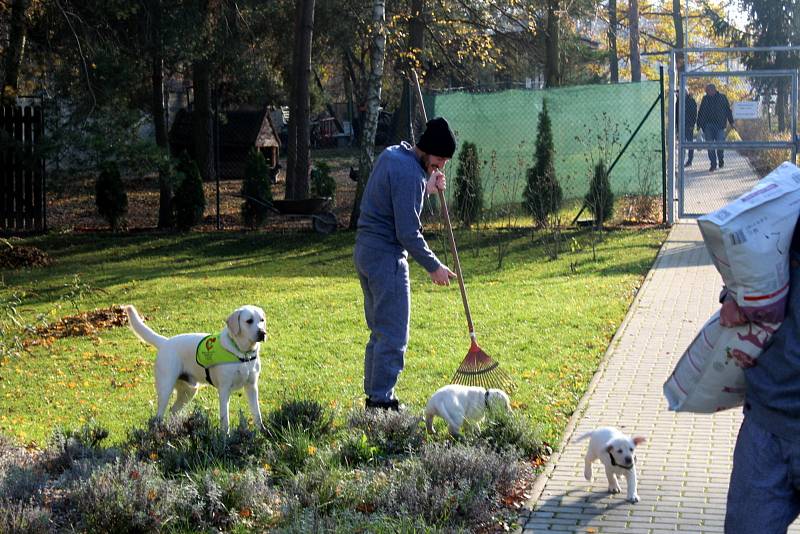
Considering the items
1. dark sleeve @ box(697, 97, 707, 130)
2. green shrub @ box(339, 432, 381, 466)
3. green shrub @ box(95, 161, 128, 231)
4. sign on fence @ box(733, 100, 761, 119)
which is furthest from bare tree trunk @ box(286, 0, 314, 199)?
green shrub @ box(339, 432, 381, 466)

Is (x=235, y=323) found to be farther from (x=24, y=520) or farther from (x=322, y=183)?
(x=322, y=183)

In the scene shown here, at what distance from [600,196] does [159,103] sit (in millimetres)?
9132

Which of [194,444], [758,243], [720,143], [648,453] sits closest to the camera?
[758,243]

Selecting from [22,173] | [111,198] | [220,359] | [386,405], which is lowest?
[386,405]

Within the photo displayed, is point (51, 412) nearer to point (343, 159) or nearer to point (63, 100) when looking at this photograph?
point (63, 100)

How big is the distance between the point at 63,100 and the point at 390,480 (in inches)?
664

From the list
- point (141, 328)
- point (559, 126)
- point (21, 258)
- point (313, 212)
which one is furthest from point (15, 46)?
point (141, 328)

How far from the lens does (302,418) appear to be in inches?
258

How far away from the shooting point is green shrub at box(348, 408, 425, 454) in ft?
20.5

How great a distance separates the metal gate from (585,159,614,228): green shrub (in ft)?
3.38

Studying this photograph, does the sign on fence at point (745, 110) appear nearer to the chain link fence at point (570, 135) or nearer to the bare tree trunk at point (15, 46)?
the chain link fence at point (570, 135)

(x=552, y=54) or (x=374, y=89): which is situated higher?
(x=552, y=54)

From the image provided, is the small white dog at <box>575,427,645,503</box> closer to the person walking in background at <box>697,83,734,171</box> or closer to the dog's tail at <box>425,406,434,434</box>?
the dog's tail at <box>425,406,434,434</box>

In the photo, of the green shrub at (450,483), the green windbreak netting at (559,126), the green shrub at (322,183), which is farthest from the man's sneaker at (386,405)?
the green shrub at (322,183)
